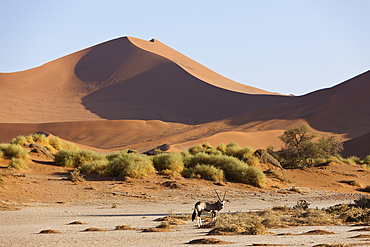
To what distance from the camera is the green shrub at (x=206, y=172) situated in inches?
790

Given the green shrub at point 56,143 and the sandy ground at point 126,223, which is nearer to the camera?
the sandy ground at point 126,223

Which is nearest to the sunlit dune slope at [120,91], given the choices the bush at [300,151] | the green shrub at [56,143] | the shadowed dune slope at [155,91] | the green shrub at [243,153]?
the shadowed dune slope at [155,91]

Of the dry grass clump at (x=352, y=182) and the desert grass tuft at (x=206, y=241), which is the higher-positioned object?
the desert grass tuft at (x=206, y=241)

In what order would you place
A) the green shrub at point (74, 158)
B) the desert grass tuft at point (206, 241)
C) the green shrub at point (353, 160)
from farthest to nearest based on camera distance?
1. the green shrub at point (353, 160)
2. the green shrub at point (74, 158)
3. the desert grass tuft at point (206, 241)

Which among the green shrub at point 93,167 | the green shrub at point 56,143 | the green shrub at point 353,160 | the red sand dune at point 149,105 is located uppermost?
the red sand dune at point 149,105

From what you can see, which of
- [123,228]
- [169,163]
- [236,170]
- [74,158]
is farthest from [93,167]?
[123,228]

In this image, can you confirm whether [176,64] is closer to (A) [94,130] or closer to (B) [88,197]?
(A) [94,130]

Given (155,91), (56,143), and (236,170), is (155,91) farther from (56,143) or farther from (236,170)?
(236,170)

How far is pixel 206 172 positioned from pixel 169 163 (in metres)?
2.26

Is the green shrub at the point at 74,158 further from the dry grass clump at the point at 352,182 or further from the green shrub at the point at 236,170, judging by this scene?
the dry grass clump at the point at 352,182

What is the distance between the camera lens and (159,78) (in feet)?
314

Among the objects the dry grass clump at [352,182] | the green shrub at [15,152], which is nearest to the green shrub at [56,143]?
the green shrub at [15,152]

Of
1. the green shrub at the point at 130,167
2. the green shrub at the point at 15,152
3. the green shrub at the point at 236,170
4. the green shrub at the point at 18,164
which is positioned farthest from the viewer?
the green shrub at the point at 15,152

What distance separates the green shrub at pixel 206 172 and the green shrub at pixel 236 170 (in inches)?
22.9
